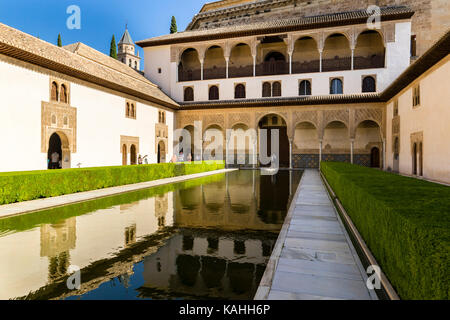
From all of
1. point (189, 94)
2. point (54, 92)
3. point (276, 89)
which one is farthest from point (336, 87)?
point (54, 92)

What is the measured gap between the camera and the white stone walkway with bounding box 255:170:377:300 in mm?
2812

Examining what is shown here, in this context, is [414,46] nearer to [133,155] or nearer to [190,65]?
[190,65]

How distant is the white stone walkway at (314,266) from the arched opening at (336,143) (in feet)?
63.3

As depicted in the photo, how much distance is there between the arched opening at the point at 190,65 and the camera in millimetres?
26781

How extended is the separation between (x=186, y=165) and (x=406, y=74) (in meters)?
12.5

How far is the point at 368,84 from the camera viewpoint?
Result: 72.2 ft

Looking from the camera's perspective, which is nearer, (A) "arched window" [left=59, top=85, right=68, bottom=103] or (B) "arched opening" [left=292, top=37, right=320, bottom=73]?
(A) "arched window" [left=59, top=85, right=68, bottom=103]

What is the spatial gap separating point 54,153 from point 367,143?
73.1ft

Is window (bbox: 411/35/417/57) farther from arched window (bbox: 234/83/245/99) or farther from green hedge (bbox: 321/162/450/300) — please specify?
green hedge (bbox: 321/162/450/300)

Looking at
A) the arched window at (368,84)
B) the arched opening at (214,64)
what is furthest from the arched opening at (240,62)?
the arched window at (368,84)

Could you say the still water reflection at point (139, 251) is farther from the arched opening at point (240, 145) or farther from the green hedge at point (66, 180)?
the arched opening at point (240, 145)

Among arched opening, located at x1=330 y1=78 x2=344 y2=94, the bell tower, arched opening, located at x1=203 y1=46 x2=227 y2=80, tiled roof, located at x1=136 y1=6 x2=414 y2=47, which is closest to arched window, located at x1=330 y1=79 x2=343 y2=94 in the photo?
arched opening, located at x1=330 y1=78 x2=344 y2=94

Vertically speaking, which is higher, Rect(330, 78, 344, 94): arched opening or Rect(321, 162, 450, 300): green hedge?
Rect(330, 78, 344, 94): arched opening

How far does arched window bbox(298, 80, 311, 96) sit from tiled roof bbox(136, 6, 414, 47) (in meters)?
4.04
